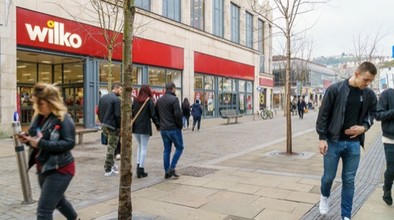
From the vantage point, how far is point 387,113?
16.0ft

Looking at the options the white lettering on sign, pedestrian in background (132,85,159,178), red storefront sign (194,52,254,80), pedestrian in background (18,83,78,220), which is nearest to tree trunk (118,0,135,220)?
pedestrian in background (18,83,78,220)

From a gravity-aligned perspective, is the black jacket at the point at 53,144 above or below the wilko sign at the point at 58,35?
below

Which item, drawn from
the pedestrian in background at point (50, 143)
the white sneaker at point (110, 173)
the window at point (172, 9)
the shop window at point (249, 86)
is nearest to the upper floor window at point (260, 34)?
the shop window at point (249, 86)

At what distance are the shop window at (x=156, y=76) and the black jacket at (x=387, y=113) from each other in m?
17.7

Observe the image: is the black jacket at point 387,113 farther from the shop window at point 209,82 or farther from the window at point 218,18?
the window at point 218,18

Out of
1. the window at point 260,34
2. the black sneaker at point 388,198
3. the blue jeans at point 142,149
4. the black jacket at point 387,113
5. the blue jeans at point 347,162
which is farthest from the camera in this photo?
the window at point 260,34

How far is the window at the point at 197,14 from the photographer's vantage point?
27.3 metres

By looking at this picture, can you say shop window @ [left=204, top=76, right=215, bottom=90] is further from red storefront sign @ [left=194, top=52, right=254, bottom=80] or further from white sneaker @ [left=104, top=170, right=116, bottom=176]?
white sneaker @ [left=104, top=170, right=116, bottom=176]

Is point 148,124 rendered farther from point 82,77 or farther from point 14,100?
point 82,77

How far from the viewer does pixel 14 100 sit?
1409cm

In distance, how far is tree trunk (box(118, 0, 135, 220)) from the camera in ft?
13.5

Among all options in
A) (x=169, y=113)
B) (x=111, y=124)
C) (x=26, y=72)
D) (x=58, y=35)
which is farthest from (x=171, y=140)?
(x=26, y=72)

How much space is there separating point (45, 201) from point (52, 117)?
746mm

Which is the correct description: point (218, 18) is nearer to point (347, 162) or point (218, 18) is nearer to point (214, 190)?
point (214, 190)
